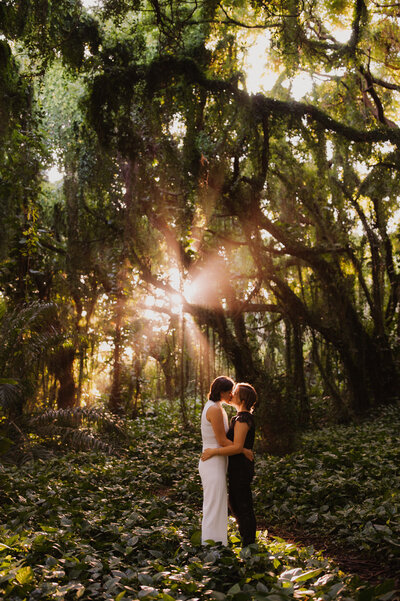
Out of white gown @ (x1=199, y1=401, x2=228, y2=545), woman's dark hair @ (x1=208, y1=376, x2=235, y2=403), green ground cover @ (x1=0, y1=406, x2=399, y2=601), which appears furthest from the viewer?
woman's dark hair @ (x1=208, y1=376, x2=235, y2=403)

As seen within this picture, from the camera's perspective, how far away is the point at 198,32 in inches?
307

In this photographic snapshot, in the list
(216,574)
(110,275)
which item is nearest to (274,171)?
(110,275)

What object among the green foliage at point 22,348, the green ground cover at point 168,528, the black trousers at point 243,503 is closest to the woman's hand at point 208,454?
the black trousers at point 243,503

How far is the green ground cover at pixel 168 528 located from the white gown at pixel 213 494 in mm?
151

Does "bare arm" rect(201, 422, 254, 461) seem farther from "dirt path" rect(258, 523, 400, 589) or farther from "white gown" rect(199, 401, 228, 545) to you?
"dirt path" rect(258, 523, 400, 589)

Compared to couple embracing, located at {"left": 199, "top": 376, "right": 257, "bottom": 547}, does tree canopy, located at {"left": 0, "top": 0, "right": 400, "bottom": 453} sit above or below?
above

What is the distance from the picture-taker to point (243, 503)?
384cm

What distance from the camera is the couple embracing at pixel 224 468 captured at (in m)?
3.78

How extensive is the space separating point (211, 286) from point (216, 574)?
24.2ft

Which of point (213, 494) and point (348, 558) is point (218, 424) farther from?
point (348, 558)

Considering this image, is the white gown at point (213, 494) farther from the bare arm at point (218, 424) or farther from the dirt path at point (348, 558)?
the dirt path at point (348, 558)

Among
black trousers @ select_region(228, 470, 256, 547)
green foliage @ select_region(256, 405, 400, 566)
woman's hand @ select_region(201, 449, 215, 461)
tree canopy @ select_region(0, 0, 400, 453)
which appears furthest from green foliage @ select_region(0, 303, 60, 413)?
black trousers @ select_region(228, 470, 256, 547)

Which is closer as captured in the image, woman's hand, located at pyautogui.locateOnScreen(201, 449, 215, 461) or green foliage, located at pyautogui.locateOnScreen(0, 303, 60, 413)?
woman's hand, located at pyautogui.locateOnScreen(201, 449, 215, 461)

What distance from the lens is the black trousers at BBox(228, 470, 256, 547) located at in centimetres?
380
